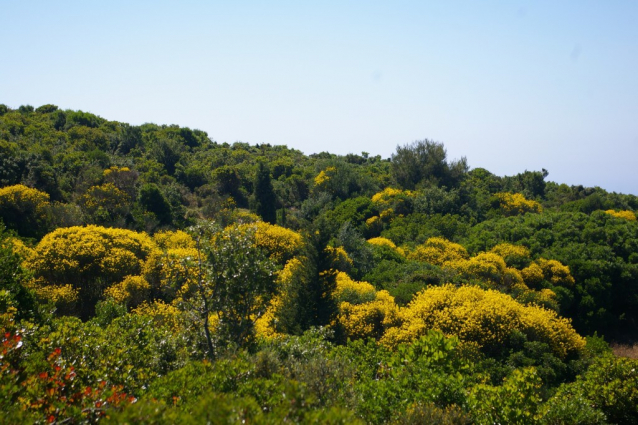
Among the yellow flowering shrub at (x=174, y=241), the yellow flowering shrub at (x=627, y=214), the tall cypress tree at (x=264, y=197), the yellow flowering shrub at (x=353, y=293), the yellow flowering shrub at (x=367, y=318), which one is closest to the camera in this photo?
the yellow flowering shrub at (x=367, y=318)

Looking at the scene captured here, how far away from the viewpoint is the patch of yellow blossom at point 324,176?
55.3 meters

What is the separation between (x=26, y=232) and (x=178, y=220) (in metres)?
12.7

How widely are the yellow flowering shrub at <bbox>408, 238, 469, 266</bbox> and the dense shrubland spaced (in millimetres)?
178

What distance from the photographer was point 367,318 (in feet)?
69.7

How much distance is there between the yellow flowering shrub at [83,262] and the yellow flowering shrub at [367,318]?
12.1 metres

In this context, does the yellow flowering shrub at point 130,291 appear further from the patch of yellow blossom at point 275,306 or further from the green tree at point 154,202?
the green tree at point 154,202

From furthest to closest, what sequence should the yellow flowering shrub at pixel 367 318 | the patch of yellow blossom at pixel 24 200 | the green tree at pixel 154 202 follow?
the green tree at pixel 154 202 → the patch of yellow blossom at pixel 24 200 → the yellow flowering shrub at pixel 367 318

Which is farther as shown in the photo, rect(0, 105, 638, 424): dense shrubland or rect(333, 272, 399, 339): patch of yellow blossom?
rect(333, 272, 399, 339): patch of yellow blossom

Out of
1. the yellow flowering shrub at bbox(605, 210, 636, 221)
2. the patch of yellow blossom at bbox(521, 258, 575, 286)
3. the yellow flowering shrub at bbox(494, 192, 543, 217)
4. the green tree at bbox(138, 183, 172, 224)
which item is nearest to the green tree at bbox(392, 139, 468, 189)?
the yellow flowering shrub at bbox(494, 192, 543, 217)

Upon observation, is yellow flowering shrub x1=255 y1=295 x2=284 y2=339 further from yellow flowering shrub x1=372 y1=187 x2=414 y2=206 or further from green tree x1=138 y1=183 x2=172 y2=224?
yellow flowering shrub x1=372 y1=187 x2=414 y2=206

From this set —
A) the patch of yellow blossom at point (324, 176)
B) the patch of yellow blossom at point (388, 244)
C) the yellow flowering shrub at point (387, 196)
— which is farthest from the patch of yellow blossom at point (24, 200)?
the yellow flowering shrub at point (387, 196)

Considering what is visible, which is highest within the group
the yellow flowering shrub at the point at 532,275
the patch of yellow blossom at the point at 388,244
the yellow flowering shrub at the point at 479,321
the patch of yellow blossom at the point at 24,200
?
the patch of yellow blossom at the point at 24,200

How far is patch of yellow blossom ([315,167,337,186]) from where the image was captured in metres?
55.3

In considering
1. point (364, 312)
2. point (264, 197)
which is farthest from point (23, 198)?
point (364, 312)
